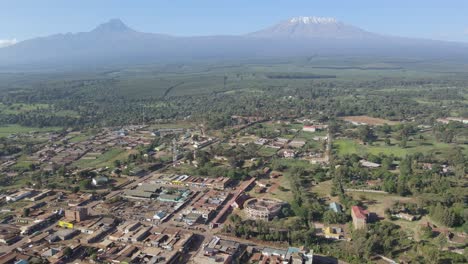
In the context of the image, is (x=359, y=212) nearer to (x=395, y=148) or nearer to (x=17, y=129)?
(x=395, y=148)


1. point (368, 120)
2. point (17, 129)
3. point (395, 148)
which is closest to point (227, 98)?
point (368, 120)

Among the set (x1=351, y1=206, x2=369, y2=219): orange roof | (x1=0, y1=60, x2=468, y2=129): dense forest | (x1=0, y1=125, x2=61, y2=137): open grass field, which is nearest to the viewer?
(x1=351, y1=206, x2=369, y2=219): orange roof

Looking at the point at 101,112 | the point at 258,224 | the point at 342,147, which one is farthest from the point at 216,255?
the point at 101,112

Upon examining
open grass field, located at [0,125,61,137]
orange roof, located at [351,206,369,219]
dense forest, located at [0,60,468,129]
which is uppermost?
dense forest, located at [0,60,468,129]

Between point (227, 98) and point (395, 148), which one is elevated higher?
point (227, 98)

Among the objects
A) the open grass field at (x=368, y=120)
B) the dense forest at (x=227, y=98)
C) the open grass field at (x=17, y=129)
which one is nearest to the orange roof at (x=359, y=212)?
the dense forest at (x=227, y=98)

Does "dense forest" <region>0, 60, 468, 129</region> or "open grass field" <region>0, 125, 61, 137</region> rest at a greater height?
"dense forest" <region>0, 60, 468, 129</region>

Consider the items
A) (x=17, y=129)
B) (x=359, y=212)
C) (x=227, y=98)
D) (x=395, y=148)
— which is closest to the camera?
(x=359, y=212)

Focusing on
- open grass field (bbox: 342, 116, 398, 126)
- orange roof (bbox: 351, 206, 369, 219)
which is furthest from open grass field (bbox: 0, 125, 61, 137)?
orange roof (bbox: 351, 206, 369, 219)

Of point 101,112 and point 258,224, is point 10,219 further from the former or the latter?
point 101,112

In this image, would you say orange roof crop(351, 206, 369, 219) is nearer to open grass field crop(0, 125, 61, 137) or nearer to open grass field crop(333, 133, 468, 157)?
open grass field crop(333, 133, 468, 157)

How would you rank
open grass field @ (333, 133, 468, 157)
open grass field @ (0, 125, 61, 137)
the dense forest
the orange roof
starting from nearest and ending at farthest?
the orange roof → open grass field @ (333, 133, 468, 157) → open grass field @ (0, 125, 61, 137) → the dense forest
